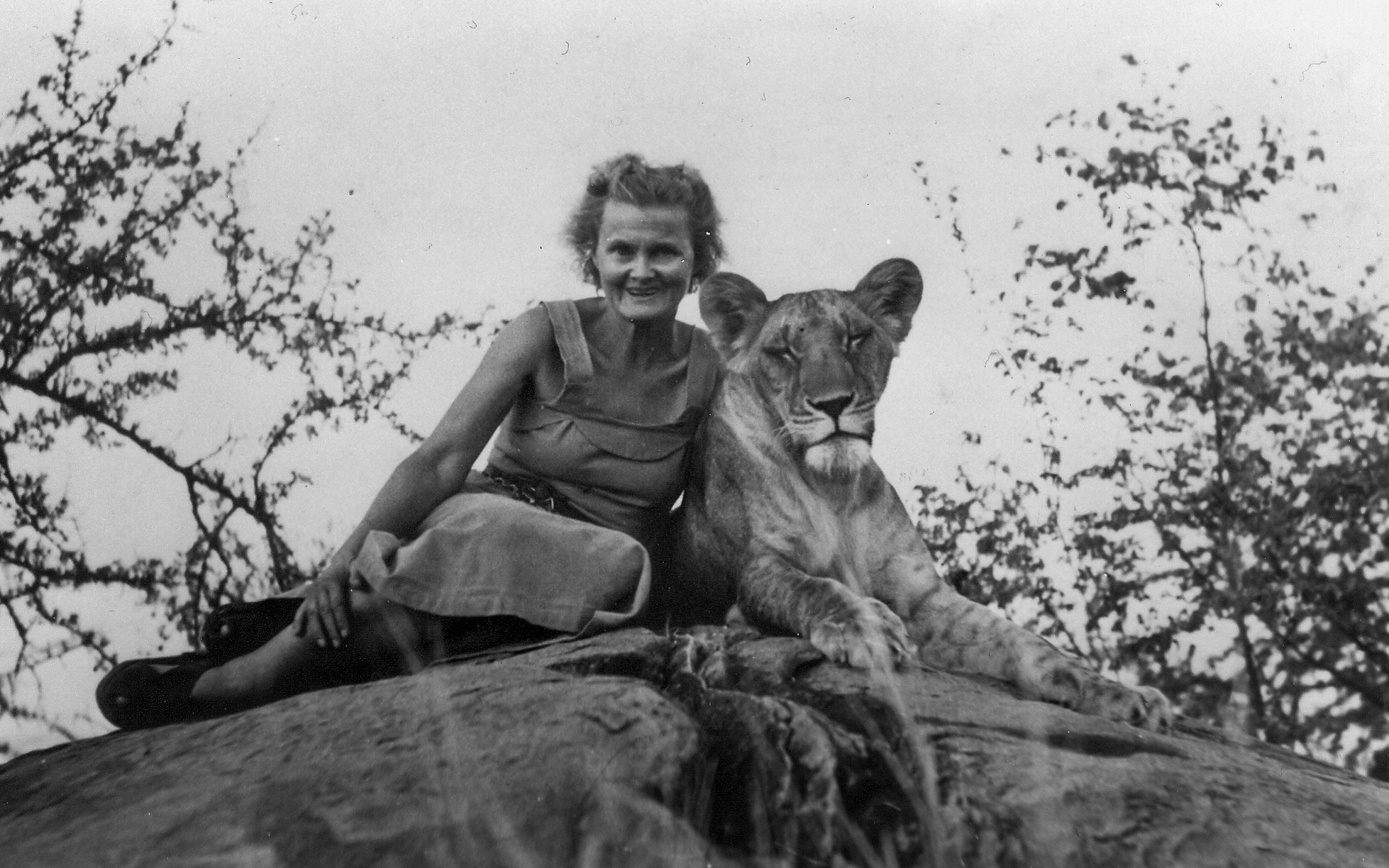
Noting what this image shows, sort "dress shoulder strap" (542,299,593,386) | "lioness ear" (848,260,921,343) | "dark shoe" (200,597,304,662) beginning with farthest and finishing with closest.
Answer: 1. "lioness ear" (848,260,921,343)
2. "dress shoulder strap" (542,299,593,386)
3. "dark shoe" (200,597,304,662)

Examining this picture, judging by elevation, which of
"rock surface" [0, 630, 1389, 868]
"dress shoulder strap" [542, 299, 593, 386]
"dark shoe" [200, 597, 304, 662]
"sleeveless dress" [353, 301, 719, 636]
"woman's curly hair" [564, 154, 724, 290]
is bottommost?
"rock surface" [0, 630, 1389, 868]

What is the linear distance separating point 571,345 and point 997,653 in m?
1.73

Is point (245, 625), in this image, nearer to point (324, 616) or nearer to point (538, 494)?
point (324, 616)

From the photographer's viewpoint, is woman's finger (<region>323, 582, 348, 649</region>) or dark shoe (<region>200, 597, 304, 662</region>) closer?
woman's finger (<region>323, 582, 348, 649</region>)

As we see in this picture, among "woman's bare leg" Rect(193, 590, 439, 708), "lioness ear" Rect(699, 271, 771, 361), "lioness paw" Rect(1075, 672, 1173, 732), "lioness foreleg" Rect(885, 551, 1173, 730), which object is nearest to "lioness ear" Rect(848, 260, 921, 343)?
"lioness ear" Rect(699, 271, 771, 361)

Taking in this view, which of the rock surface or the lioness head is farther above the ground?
the lioness head

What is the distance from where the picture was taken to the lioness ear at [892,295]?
4.82m

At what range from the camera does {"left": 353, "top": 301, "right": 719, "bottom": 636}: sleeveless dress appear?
158 inches

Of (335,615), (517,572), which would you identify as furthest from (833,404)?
(335,615)

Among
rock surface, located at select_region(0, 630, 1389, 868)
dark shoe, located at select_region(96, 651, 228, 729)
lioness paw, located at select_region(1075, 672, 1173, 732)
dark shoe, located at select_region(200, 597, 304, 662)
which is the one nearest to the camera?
rock surface, located at select_region(0, 630, 1389, 868)

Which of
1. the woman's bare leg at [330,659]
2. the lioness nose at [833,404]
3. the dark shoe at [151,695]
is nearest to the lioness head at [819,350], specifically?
the lioness nose at [833,404]

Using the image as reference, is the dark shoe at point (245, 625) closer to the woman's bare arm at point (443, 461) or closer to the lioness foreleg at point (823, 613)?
the woman's bare arm at point (443, 461)

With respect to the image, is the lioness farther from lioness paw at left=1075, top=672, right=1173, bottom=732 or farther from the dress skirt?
the dress skirt

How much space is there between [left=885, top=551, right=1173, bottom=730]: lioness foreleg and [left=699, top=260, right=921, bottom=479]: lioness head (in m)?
0.46
